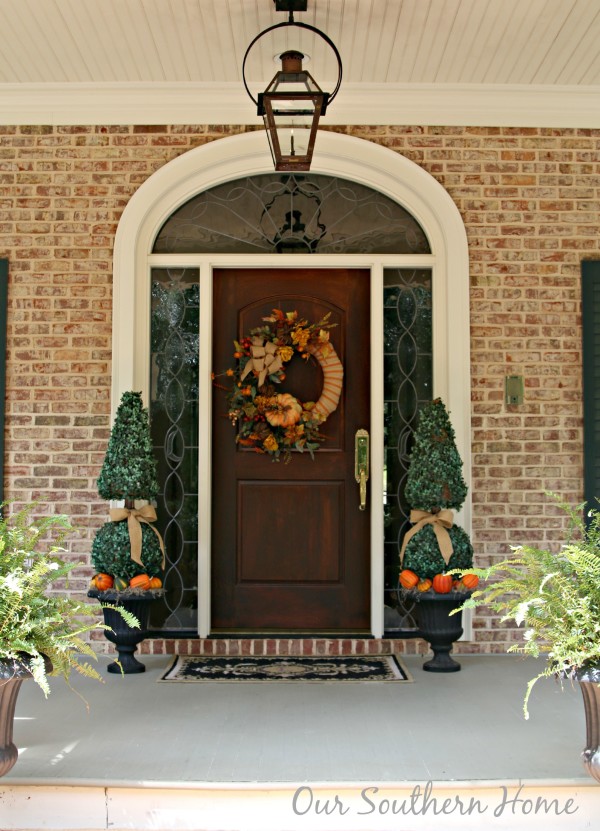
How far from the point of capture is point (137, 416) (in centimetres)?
478

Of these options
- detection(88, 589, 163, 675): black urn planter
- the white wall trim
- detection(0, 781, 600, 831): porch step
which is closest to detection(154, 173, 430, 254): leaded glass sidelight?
the white wall trim

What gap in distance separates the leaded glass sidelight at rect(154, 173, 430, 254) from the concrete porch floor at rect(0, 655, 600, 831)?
2.43 metres

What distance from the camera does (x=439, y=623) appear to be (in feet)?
15.3

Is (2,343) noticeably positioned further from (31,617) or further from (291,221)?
(31,617)

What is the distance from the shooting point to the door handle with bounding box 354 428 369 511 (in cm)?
523

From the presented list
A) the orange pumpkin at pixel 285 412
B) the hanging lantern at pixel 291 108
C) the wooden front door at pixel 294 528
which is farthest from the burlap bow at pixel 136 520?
the hanging lantern at pixel 291 108

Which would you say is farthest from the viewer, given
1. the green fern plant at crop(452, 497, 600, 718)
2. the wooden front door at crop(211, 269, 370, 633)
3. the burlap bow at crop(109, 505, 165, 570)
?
the wooden front door at crop(211, 269, 370, 633)

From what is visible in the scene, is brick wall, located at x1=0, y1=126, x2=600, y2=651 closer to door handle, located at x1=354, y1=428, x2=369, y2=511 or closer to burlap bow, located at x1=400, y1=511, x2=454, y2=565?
burlap bow, located at x1=400, y1=511, x2=454, y2=565

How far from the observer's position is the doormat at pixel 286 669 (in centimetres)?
459

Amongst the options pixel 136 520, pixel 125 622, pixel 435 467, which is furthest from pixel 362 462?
pixel 125 622

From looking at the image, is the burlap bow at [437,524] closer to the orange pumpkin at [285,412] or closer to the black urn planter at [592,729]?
the orange pumpkin at [285,412]

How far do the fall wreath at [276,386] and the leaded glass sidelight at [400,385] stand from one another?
337 millimetres

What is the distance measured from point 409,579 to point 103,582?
1553 mm

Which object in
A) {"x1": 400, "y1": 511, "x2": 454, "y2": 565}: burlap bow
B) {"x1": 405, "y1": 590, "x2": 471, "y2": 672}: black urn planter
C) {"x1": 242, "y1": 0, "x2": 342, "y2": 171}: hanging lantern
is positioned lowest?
{"x1": 405, "y1": 590, "x2": 471, "y2": 672}: black urn planter
